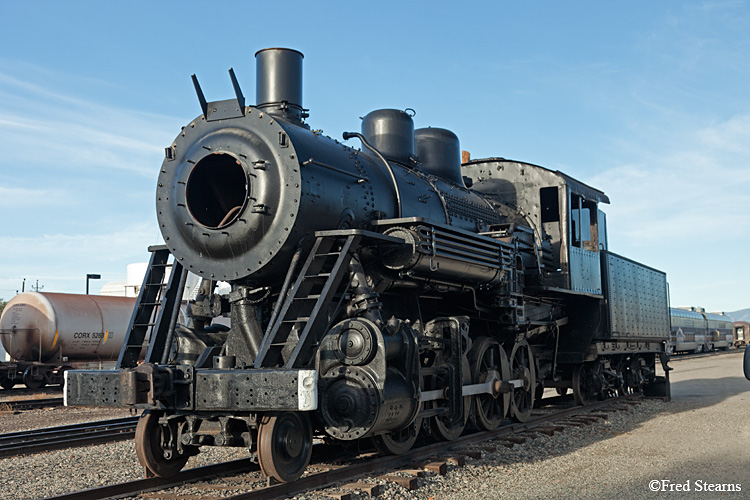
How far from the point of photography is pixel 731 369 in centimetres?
2586

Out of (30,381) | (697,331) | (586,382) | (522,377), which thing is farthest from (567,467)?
(697,331)

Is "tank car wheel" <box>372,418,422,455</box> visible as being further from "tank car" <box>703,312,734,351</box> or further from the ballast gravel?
"tank car" <box>703,312,734,351</box>

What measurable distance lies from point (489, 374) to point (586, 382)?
5224 millimetres

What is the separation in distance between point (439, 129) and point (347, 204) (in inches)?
139

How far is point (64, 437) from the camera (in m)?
9.40

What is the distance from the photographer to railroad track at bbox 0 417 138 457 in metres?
8.52

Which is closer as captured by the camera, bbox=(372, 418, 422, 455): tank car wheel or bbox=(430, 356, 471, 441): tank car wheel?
bbox=(372, 418, 422, 455): tank car wheel

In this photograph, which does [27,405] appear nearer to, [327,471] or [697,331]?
[327,471]

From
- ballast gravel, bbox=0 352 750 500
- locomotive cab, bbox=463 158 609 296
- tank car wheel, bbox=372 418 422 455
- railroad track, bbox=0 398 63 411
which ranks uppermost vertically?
A: locomotive cab, bbox=463 158 609 296

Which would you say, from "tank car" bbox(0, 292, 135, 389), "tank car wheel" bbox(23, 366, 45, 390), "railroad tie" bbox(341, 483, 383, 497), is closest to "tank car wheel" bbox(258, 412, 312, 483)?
"railroad tie" bbox(341, 483, 383, 497)

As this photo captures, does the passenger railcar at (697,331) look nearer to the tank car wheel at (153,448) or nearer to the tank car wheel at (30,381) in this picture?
the tank car wheel at (30,381)

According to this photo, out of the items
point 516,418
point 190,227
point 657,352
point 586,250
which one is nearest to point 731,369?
point 657,352

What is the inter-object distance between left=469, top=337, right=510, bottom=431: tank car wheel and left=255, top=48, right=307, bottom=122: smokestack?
3.73 m

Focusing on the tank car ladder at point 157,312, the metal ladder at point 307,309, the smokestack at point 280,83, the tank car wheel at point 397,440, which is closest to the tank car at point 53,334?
the tank car ladder at point 157,312
